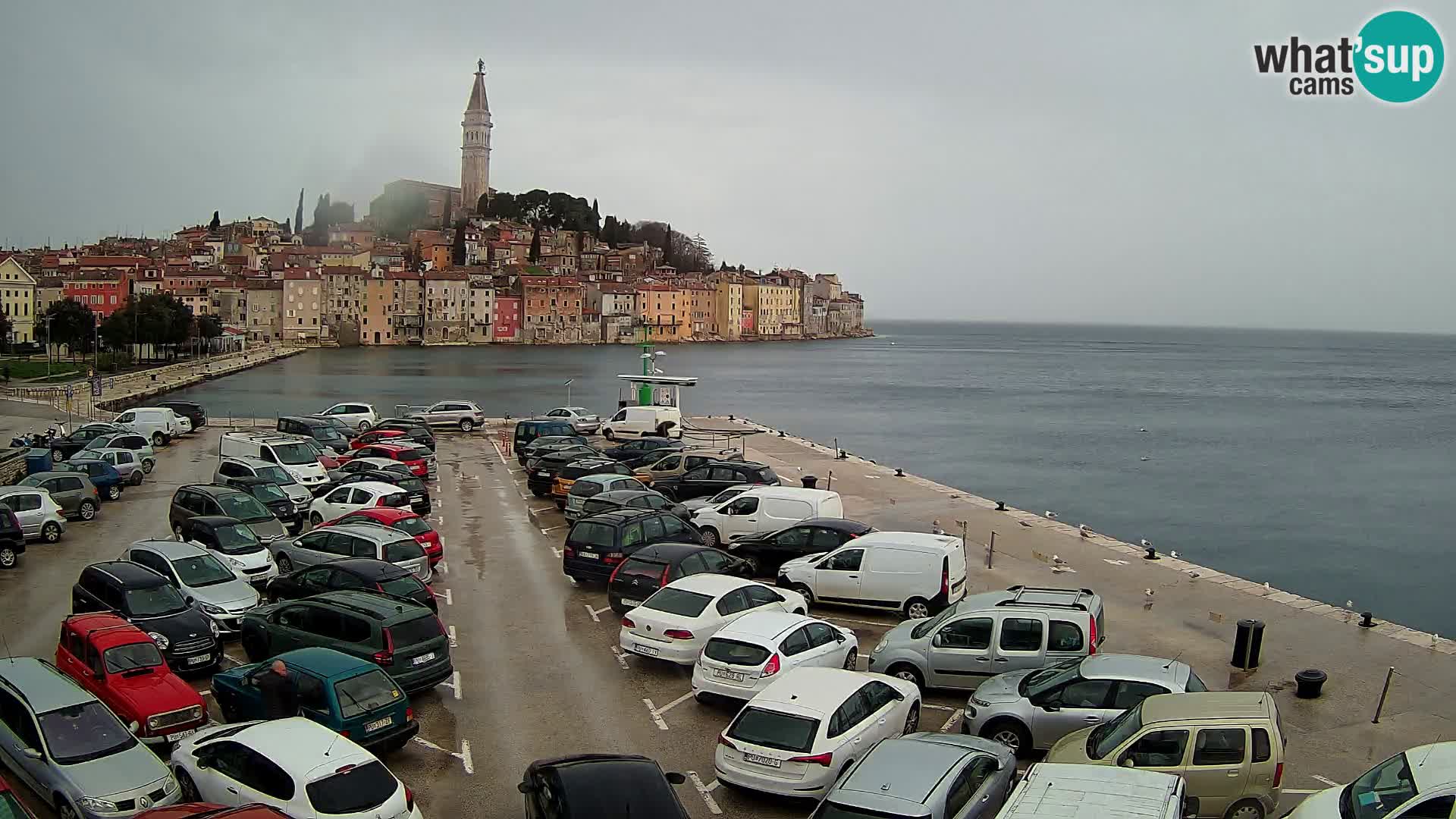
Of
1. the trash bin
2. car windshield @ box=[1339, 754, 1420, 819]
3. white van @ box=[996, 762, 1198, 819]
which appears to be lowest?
the trash bin

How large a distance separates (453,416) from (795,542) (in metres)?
23.7

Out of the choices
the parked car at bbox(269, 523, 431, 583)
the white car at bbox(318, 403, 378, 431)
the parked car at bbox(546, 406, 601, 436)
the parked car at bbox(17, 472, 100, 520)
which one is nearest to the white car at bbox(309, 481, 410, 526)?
the parked car at bbox(269, 523, 431, 583)

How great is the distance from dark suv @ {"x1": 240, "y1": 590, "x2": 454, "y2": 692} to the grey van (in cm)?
457

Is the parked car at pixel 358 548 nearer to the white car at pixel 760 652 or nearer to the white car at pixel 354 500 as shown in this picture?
the white car at pixel 354 500

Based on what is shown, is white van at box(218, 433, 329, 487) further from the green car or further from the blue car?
the green car

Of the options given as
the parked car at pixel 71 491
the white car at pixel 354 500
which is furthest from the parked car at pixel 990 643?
the parked car at pixel 71 491

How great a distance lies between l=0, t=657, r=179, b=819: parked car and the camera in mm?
7734

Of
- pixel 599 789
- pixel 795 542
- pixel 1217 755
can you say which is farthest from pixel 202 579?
pixel 1217 755

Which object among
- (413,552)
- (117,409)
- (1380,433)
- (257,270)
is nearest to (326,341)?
(257,270)

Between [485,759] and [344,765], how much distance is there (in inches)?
79.4

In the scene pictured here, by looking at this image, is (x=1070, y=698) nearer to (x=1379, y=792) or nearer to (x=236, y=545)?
(x=1379, y=792)

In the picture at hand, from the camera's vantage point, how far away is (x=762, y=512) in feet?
59.9

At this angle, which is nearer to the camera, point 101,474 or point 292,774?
point 292,774

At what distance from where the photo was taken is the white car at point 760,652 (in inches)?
405
